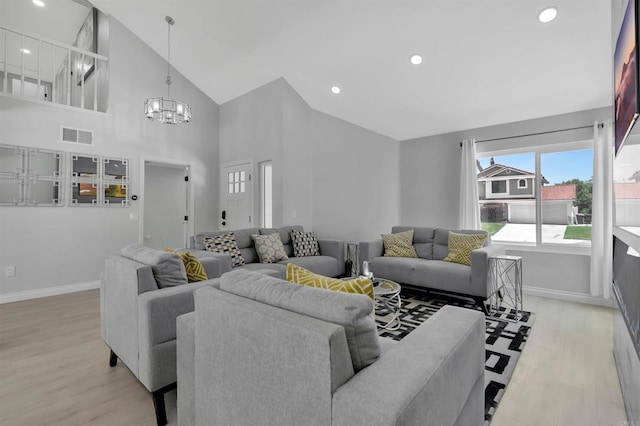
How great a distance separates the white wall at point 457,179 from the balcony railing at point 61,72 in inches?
201

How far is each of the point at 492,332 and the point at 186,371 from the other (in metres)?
2.67

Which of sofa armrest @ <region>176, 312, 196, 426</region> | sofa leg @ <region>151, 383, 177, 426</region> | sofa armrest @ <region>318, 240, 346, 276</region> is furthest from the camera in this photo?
sofa armrest @ <region>318, 240, 346, 276</region>

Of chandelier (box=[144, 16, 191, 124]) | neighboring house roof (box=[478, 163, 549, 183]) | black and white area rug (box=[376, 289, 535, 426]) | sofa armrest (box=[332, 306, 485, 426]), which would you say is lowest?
black and white area rug (box=[376, 289, 535, 426])

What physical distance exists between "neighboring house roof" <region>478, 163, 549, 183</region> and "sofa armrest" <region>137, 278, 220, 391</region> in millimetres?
4571

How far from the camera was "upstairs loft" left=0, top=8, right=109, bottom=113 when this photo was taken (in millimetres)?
4516

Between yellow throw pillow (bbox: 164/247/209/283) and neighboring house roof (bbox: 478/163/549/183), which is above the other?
neighboring house roof (bbox: 478/163/549/183)

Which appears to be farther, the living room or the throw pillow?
the living room

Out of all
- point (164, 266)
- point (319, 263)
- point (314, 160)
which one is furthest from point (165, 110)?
point (319, 263)

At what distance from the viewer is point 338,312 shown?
0.94m

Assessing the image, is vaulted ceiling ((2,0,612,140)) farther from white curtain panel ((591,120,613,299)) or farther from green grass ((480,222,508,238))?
green grass ((480,222,508,238))

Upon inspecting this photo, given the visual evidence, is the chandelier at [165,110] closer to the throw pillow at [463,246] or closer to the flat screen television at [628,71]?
the throw pillow at [463,246]

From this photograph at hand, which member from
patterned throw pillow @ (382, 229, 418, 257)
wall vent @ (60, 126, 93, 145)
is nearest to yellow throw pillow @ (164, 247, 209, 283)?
patterned throw pillow @ (382, 229, 418, 257)

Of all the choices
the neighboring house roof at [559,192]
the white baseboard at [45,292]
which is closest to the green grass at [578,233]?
the neighboring house roof at [559,192]

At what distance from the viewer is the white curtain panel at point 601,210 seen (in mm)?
3564
